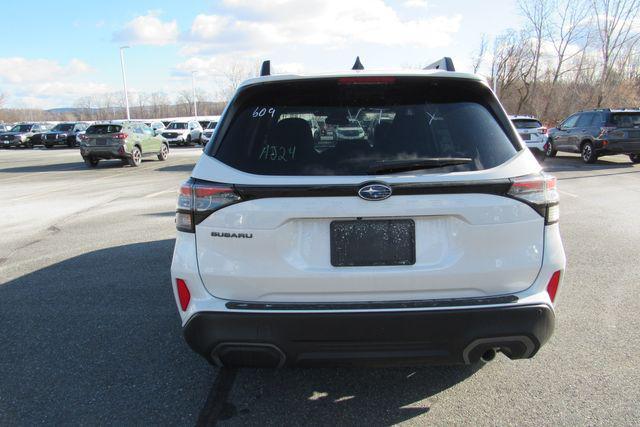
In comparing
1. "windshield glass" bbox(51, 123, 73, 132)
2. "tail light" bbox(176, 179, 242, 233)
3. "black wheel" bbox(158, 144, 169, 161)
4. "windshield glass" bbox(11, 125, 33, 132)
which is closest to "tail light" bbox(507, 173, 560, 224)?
"tail light" bbox(176, 179, 242, 233)

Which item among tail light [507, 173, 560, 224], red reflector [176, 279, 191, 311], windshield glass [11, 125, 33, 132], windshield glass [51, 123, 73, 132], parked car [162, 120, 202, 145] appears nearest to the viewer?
tail light [507, 173, 560, 224]

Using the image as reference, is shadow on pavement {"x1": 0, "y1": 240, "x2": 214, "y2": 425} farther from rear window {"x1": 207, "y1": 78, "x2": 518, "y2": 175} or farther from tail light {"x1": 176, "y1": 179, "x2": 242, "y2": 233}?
rear window {"x1": 207, "y1": 78, "x2": 518, "y2": 175}

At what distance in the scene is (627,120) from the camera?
15406 millimetres

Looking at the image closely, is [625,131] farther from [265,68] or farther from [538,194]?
[265,68]

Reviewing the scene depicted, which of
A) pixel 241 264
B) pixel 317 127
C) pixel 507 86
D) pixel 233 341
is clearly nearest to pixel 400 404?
pixel 233 341

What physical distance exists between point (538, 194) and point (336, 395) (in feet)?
5.31

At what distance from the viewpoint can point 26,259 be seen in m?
6.02

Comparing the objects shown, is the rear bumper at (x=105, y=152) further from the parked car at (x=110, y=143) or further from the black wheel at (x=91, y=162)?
the black wheel at (x=91, y=162)

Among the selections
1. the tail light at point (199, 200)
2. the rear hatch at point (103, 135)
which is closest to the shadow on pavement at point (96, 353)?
the tail light at point (199, 200)

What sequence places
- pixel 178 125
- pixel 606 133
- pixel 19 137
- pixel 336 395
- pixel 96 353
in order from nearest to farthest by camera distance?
pixel 336 395 → pixel 96 353 → pixel 606 133 → pixel 178 125 → pixel 19 137

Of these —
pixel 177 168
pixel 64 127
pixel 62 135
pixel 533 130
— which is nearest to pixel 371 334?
pixel 177 168

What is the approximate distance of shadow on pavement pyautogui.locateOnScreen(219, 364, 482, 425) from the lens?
8.75 ft

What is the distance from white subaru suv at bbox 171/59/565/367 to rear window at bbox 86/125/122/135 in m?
18.6

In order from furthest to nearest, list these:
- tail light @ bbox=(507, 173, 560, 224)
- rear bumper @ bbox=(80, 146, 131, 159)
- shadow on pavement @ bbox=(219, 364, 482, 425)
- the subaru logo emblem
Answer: rear bumper @ bbox=(80, 146, 131, 159) < shadow on pavement @ bbox=(219, 364, 482, 425) < tail light @ bbox=(507, 173, 560, 224) < the subaru logo emblem
